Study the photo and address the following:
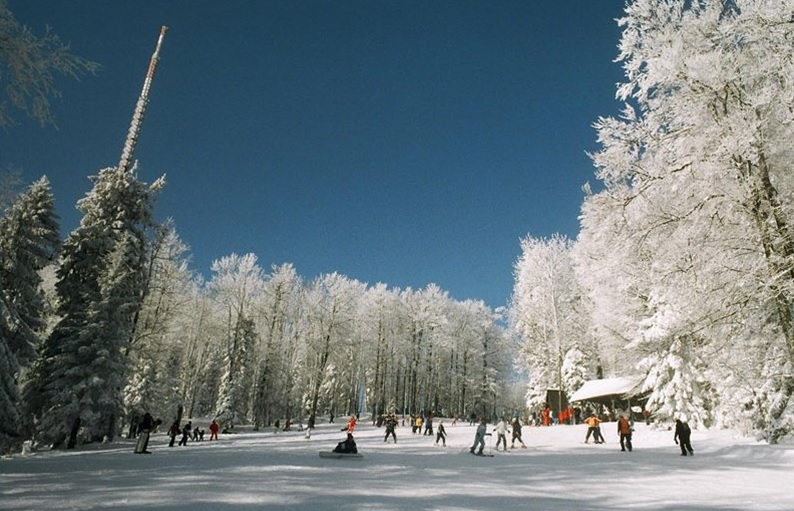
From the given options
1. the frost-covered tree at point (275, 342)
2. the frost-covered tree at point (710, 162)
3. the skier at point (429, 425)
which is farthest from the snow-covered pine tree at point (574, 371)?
the frost-covered tree at point (710, 162)

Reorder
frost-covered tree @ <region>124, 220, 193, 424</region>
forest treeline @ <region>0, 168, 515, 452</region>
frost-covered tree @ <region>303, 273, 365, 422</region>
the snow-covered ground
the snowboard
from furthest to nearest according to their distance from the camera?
frost-covered tree @ <region>303, 273, 365, 422</region> → frost-covered tree @ <region>124, 220, 193, 424</region> → forest treeline @ <region>0, 168, 515, 452</region> → the snowboard → the snow-covered ground

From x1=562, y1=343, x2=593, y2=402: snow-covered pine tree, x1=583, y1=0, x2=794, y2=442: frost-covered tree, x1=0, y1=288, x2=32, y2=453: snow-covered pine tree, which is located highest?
x1=583, y1=0, x2=794, y2=442: frost-covered tree

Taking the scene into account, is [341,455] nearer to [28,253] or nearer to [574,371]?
[28,253]

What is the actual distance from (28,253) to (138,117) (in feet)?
91.3

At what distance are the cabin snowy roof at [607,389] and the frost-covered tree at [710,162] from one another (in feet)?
66.4

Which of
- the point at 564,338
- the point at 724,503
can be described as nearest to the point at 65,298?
the point at 724,503

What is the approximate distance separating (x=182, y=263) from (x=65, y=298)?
16114mm

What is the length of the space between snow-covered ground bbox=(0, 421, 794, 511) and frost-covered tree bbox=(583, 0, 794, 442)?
13.1 ft

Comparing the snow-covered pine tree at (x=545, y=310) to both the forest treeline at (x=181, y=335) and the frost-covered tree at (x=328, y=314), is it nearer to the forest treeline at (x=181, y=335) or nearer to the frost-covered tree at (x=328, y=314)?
the forest treeline at (x=181, y=335)

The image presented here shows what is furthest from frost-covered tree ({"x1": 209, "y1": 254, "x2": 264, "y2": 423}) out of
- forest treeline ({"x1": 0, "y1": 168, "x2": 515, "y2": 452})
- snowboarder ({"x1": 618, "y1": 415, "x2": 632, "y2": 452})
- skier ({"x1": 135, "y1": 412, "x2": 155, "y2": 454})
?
snowboarder ({"x1": 618, "y1": 415, "x2": 632, "y2": 452})

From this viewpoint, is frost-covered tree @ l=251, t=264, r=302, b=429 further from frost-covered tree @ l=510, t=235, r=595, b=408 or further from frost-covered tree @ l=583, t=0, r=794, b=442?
frost-covered tree @ l=583, t=0, r=794, b=442

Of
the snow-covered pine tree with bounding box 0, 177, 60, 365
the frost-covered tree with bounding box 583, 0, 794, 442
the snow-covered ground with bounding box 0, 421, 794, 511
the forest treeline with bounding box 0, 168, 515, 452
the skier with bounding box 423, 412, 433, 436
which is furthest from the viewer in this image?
the skier with bounding box 423, 412, 433, 436

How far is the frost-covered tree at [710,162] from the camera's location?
34.9ft

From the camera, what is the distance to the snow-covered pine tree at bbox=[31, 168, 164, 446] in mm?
22328
